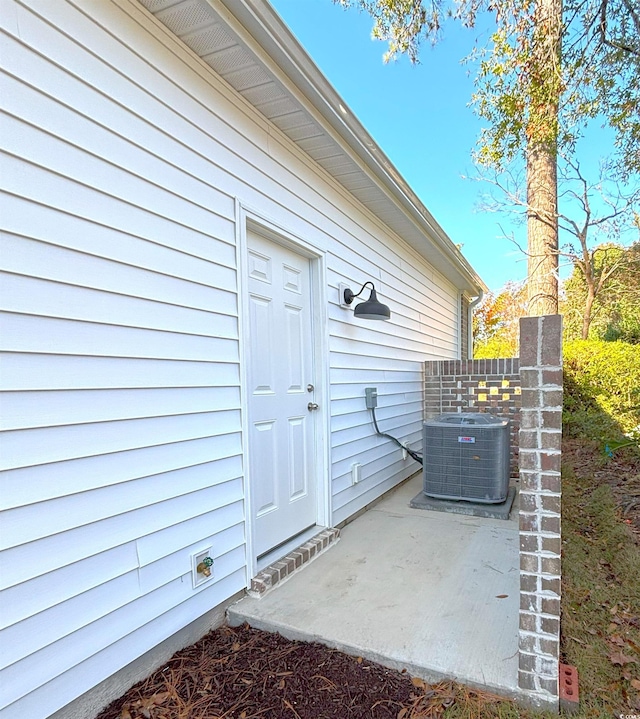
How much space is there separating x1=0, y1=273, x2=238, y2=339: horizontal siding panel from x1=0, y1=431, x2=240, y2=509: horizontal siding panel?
1.75ft

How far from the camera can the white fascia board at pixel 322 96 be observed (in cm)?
197

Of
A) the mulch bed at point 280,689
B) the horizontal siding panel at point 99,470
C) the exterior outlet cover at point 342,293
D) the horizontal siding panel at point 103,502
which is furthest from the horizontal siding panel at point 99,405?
the exterior outlet cover at point 342,293

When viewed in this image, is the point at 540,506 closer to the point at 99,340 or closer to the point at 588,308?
the point at 99,340

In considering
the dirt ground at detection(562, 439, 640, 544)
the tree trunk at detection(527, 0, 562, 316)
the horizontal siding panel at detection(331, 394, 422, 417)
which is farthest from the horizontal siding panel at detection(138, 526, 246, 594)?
the tree trunk at detection(527, 0, 562, 316)

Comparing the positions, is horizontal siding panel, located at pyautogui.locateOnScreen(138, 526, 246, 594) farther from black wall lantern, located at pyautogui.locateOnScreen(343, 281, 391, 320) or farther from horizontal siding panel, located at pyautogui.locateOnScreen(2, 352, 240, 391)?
black wall lantern, located at pyautogui.locateOnScreen(343, 281, 391, 320)

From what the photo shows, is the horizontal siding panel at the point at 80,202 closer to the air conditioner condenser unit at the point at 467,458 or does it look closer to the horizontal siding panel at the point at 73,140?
the horizontal siding panel at the point at 73,140

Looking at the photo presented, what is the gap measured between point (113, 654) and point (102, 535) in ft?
1.55

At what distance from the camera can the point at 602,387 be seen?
7.27m

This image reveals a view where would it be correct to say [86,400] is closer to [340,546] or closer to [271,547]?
[271,547]

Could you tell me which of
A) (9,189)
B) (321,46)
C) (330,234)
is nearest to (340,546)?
(330,234)

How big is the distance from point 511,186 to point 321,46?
347 centimetres

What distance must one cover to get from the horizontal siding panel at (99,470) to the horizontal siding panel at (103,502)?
3cm

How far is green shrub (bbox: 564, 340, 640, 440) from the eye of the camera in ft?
22.6

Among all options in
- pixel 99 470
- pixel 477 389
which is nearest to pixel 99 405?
pixel 99 470
